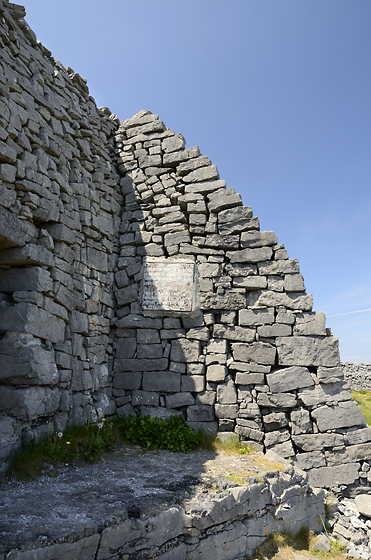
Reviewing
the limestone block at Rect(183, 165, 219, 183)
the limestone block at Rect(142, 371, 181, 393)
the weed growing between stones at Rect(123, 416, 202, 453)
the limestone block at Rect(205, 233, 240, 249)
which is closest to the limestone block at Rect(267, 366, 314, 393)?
the weed growing between stones at Rect(123, 416, 202, 453)

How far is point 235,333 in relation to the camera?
7121 mm

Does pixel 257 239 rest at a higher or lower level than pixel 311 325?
higher

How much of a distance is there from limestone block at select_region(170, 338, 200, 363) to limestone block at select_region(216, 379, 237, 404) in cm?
70

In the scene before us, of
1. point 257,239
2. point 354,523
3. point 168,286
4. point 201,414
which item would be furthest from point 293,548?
point 257,239

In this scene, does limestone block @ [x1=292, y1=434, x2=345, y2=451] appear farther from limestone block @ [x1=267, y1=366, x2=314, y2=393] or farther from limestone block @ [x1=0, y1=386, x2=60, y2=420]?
limestone block @ [x1=0, y1=386, x2=60, y2=420]

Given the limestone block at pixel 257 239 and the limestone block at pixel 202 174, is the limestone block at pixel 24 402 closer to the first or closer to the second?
the limestone block at pixel 257 239

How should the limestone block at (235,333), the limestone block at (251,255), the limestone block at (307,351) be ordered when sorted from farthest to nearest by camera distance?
the limestone block at (251,255) < the limestone block at (235,333) < the limestone block at (307,351)

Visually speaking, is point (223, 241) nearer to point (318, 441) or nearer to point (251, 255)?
point (251, 255)

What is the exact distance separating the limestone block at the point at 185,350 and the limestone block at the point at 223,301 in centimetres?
72

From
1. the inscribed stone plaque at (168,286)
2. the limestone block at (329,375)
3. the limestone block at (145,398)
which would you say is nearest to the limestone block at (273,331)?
the limestone block at (329,375)

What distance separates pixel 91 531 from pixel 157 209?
5.99 m

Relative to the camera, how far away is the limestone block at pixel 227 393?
6855 mm

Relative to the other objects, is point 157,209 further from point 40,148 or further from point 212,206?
point 40,148

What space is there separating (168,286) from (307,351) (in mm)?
2878
